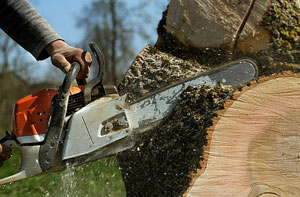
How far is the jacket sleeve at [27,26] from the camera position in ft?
7.04

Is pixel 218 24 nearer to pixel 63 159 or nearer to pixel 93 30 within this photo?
pixel 63 159

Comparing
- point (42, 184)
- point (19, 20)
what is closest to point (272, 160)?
point (19, 20)

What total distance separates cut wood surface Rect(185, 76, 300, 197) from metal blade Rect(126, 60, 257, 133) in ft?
0.39

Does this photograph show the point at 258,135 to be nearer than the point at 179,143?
Yes

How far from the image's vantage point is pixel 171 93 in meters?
2.10

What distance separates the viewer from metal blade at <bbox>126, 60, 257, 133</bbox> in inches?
80.1

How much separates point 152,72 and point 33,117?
2.52 feet

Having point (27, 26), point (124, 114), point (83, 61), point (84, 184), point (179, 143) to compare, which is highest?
point (27, 26)

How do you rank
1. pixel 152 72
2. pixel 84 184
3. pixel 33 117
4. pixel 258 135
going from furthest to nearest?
pixel 84 184, pixel 152 72, pixel 33 117, pixel 258 135

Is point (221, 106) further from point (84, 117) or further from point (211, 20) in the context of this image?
point (84, 117)

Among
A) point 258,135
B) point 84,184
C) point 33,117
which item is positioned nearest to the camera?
point 258,135

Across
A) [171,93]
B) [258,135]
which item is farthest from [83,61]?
[258,135]

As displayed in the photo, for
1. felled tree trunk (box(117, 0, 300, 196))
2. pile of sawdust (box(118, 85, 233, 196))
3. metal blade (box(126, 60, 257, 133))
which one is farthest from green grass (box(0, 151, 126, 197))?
metal blade (box(126, 60, 257, 133))

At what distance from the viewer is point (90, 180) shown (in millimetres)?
4203
